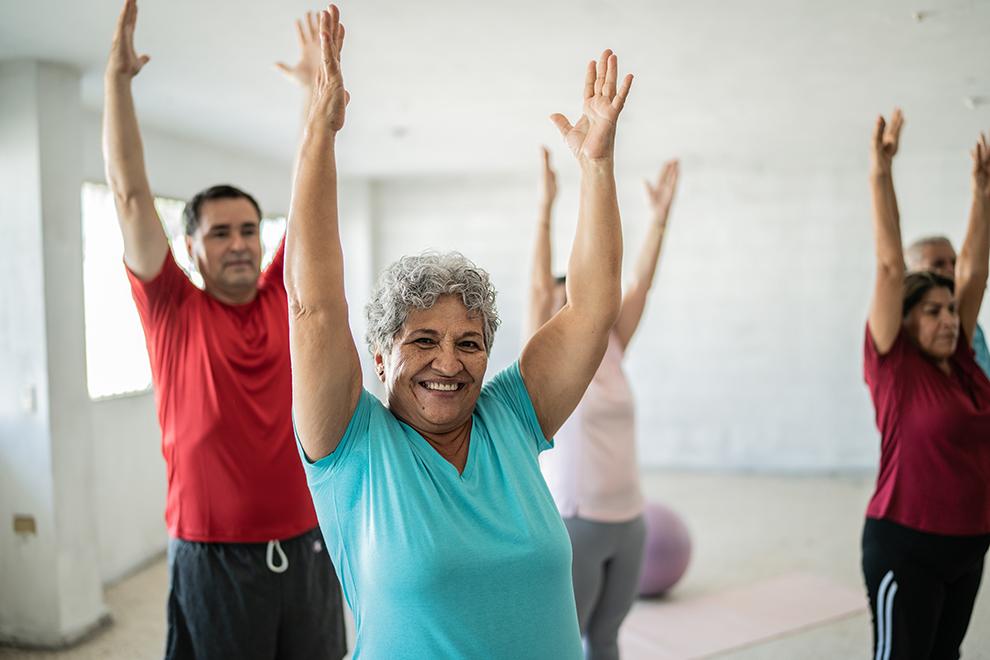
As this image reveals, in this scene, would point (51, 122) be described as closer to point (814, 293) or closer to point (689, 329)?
point (689, 329)

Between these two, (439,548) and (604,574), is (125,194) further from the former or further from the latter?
(604,574)

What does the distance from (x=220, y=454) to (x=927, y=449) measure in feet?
5.98

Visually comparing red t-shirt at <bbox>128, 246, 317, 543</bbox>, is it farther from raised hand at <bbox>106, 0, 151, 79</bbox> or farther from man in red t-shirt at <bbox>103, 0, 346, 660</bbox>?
raised hand at <bbox>106, 0, 151, 79</bbox>

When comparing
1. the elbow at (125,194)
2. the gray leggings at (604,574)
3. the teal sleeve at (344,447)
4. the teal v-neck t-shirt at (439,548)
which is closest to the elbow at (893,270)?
the gray leggings at (604,574)

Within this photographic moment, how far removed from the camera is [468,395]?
4.51ft

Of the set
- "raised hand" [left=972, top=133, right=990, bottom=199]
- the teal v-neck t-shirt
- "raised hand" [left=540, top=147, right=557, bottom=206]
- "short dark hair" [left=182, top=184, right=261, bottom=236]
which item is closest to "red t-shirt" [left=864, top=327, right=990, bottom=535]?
"raised hand" [left=972, top=133, right=990, bottom=199]

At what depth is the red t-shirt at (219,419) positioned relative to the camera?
191 centimetres

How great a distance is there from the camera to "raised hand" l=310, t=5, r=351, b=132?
4.29ft

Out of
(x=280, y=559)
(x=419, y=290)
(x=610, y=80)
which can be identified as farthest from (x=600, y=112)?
(x=280, y=559)

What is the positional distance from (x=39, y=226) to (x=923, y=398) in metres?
3.37

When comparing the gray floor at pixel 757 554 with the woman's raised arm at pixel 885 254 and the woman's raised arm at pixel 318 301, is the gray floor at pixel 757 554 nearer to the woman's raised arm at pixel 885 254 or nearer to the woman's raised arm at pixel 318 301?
the woman's raised arm at pixel 885 254

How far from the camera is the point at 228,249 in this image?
6.74ft

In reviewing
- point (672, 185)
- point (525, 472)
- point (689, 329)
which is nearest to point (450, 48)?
point (672, 185)

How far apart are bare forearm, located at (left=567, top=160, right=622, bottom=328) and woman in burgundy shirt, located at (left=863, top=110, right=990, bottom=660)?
1086 millimetres
